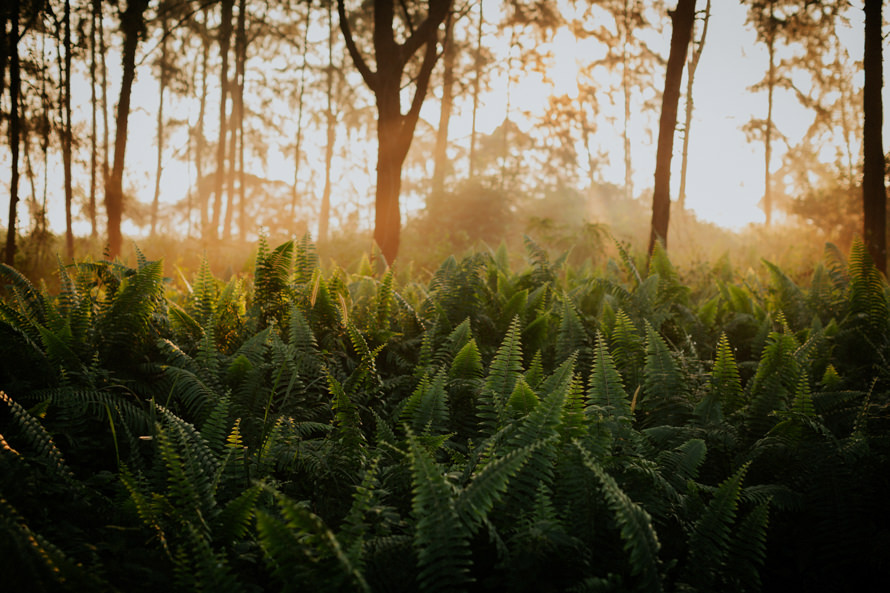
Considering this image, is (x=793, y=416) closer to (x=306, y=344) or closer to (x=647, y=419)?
(x=647, y=419)

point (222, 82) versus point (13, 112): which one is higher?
point (222, 82)

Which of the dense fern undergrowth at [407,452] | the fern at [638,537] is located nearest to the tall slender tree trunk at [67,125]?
the dense fern undergrowth at [407,452]

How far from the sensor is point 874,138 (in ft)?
22.1

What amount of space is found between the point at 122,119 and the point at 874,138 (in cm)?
1080

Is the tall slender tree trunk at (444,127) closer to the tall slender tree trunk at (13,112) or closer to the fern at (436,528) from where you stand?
the tall slender tree trunk at (13,112)

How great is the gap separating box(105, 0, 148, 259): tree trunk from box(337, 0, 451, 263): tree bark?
4.14 meters

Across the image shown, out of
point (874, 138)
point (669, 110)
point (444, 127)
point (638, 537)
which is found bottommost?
point (638, 537)

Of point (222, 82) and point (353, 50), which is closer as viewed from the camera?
point (353, 50)

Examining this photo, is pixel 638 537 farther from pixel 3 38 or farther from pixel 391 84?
pixel 3 38

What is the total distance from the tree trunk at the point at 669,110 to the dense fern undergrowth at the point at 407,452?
3037mm

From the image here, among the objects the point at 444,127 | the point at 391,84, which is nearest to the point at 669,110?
the point at 391,84

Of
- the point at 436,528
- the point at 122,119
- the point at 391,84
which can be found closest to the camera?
the point at 436,528

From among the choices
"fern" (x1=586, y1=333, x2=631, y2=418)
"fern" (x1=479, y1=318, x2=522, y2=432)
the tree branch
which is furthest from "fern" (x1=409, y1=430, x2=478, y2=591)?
the tree branch

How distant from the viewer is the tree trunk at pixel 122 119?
8219 mm
